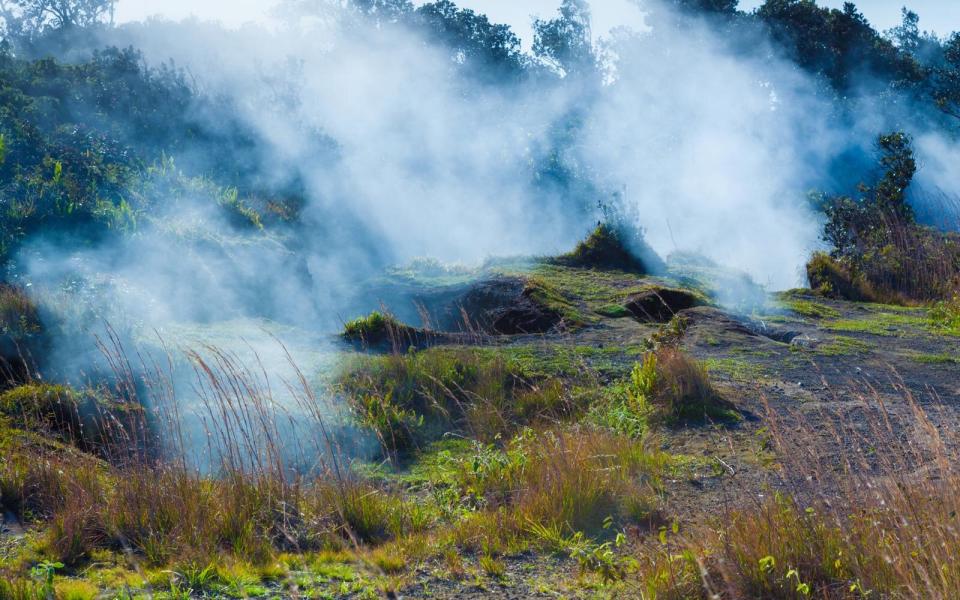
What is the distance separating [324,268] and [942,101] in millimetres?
16676

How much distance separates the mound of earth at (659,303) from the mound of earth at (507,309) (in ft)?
3.59

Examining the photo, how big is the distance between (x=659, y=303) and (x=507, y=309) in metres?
1.91

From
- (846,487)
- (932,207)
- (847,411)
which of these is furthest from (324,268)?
(932,207)

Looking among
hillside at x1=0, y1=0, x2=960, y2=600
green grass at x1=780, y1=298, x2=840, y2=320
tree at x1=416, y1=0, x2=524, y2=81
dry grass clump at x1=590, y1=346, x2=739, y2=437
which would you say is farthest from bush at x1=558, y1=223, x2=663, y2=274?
tree at x1=416, y1=0, x2=524, y2=81

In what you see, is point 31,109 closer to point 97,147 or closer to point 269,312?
point 97,147

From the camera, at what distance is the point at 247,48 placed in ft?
68.5

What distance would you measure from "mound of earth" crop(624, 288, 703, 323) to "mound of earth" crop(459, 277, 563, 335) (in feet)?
3.59

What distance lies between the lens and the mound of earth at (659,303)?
32.1 ft

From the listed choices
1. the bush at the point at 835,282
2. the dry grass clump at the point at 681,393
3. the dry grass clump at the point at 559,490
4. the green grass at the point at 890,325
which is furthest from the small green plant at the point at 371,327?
the bush at the point at 835,282

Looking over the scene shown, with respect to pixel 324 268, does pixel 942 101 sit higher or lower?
higher

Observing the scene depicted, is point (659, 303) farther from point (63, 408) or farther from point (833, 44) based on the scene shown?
point (833, 44)

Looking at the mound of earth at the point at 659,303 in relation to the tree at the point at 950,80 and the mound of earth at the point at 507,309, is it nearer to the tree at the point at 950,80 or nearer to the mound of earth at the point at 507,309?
→ the mound of earth at the point at 507,309

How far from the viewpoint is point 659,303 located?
396 inches

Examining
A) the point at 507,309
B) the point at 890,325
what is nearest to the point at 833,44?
the point at 890,325
